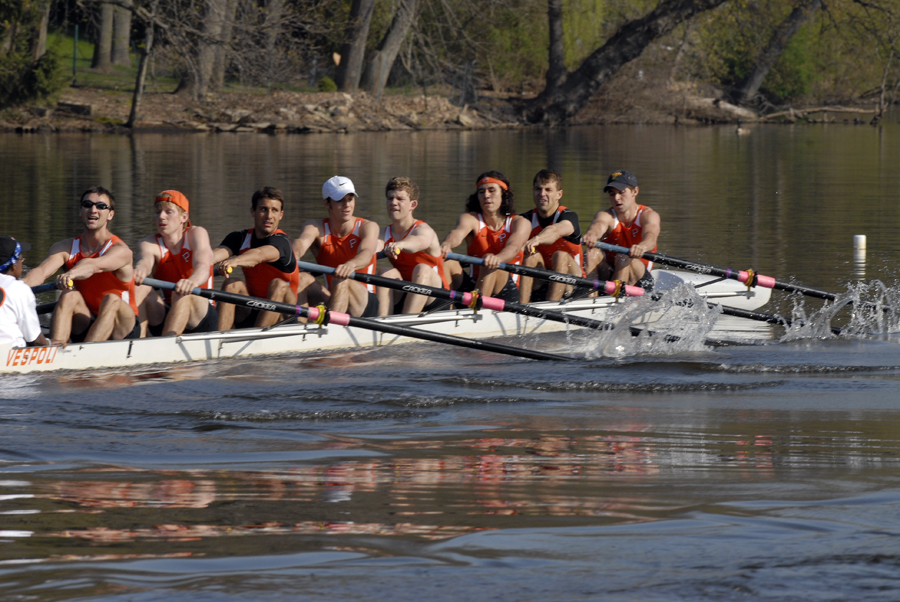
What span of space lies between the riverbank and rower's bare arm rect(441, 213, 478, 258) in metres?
26.2

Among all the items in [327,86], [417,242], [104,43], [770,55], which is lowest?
[417,242]

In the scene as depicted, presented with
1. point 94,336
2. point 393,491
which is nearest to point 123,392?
point 94,336

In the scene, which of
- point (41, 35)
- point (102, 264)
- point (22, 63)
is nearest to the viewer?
point (102, 264)

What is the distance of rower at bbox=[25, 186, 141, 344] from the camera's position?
7559 mm

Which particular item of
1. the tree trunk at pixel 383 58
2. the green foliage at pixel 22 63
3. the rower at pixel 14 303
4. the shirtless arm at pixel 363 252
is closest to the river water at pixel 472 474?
the rower at pixel 14 303

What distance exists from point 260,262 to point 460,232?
2.05m

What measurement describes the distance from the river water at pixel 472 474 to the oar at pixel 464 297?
251 millimetres

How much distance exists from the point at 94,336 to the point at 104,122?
28.3 m

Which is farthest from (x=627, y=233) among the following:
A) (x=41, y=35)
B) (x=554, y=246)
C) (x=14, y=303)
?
(x=41, y=35)

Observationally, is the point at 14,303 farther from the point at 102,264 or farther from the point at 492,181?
the point at 492,181

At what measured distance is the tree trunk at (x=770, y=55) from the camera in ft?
145

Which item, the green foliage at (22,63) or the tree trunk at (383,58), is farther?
the tree trunk at (383,58)

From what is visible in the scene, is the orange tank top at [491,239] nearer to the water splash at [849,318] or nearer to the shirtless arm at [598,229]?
the shirtless arm at [598,229]

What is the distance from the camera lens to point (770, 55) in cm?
4584
